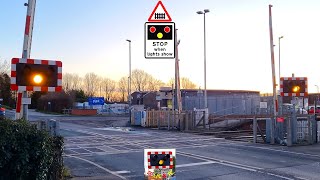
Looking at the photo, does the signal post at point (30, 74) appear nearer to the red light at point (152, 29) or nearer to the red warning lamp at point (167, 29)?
the red light at point (152, 29)

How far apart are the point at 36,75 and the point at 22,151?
2428 mm

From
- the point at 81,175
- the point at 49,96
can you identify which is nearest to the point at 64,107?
the point at 49,96

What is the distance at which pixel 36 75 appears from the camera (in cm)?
905

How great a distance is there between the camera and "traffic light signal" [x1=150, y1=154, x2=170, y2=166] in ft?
24.9

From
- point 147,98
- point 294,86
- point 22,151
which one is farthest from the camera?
point 147,98

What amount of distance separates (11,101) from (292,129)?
249 ft

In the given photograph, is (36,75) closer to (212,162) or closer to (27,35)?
(27,35)

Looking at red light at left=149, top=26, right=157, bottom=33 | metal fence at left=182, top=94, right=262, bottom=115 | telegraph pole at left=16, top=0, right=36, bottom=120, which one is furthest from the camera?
metal fence at left=182, top=94, right=262, bottom=115

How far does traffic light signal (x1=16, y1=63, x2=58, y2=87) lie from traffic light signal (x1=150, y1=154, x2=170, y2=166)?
10.2ft

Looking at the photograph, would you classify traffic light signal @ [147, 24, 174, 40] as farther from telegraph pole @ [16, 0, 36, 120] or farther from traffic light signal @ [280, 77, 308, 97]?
traffic light signal @ [280, 77, 308, 97]

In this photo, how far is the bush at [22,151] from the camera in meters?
6.88

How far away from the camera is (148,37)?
8.05m

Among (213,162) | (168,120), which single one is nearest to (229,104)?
(168,120)

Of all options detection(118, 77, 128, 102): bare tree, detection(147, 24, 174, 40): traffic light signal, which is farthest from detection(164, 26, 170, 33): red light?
detection(118, 77, 128, 102): bare tree
